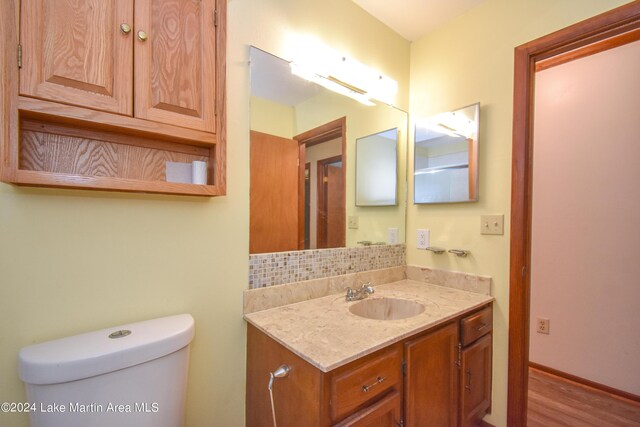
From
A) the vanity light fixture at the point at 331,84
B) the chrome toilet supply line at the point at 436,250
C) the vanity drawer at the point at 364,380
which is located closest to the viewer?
the vanity drawer at the point at 364,380

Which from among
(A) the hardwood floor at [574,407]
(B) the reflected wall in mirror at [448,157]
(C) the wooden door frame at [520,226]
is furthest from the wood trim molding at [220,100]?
(A) the hardwood floor at [574,407]

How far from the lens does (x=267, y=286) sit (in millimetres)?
1207

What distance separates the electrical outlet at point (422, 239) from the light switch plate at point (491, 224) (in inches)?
12.6

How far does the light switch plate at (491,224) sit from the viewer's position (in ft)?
4.65

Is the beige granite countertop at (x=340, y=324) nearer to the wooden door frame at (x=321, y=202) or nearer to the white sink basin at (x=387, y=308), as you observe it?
the white sink basin at (x=387, y=308)

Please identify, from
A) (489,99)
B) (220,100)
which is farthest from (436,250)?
(220,100)

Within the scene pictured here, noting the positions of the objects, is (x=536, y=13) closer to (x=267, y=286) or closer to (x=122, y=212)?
(x=267, y=286)

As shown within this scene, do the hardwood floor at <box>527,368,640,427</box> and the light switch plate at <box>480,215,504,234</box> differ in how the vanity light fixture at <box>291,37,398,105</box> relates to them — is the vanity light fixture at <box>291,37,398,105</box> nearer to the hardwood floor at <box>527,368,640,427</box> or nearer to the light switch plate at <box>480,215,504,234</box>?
the light switch plate at <box>480,215,504,234</box>

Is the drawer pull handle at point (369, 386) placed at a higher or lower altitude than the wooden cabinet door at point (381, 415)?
higher

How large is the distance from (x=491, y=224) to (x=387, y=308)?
2.36ft

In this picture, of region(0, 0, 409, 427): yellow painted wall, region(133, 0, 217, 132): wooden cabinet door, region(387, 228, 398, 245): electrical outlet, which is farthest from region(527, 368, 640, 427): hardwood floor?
region(133, 0, 217, 132): wooden cabinet door

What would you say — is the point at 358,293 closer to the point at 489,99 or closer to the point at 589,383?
the point at 489,99

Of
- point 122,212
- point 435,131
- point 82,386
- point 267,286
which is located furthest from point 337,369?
point 435,131

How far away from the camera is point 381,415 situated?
0.91 metres
